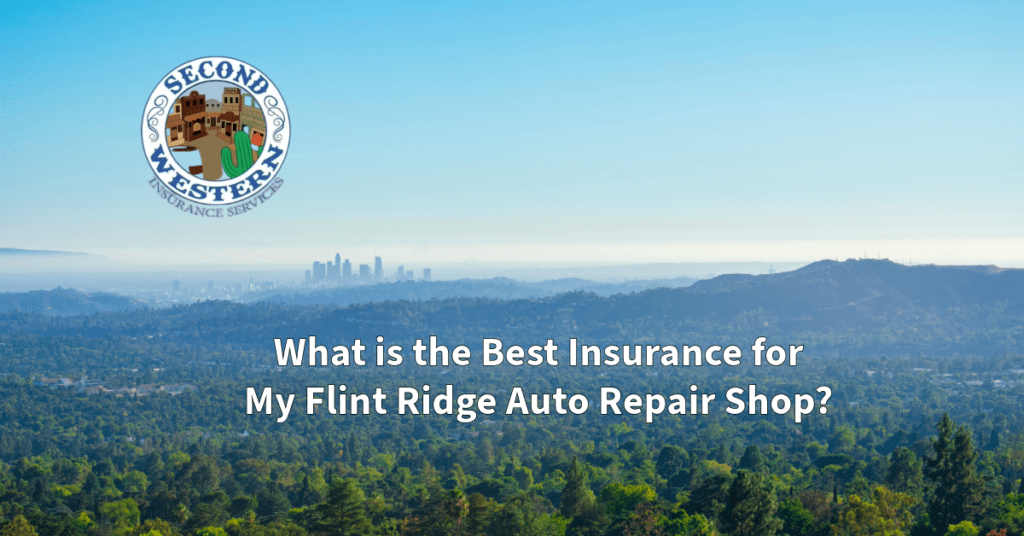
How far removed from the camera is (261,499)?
47.6 metres

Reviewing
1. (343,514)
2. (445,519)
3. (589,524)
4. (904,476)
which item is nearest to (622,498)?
(589,524)

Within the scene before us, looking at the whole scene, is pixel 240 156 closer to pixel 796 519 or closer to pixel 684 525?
pixel 684 525

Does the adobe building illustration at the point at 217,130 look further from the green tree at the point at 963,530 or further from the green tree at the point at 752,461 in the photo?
the green tree at the point at 752,461

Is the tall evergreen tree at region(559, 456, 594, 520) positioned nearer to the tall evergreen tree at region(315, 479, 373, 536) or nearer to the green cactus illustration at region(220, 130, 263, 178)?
the tall evergreen tree at region(315, 479, 373, 536)

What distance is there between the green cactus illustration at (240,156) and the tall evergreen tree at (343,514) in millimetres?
14082

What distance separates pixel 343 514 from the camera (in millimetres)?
32688

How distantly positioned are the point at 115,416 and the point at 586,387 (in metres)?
68.1

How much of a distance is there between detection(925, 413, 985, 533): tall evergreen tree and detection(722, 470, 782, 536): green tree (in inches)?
389

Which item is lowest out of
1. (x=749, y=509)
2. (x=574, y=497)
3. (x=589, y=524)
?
(x=589, y=524)

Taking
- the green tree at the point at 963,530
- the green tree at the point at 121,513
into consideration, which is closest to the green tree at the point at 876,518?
the green tree at the point at 963,530

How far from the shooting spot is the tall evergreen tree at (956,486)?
33875mm

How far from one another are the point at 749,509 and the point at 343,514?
660 inches

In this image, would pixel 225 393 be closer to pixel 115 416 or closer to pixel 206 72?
pixel 115 416

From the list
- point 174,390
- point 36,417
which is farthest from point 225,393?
point 36,417
